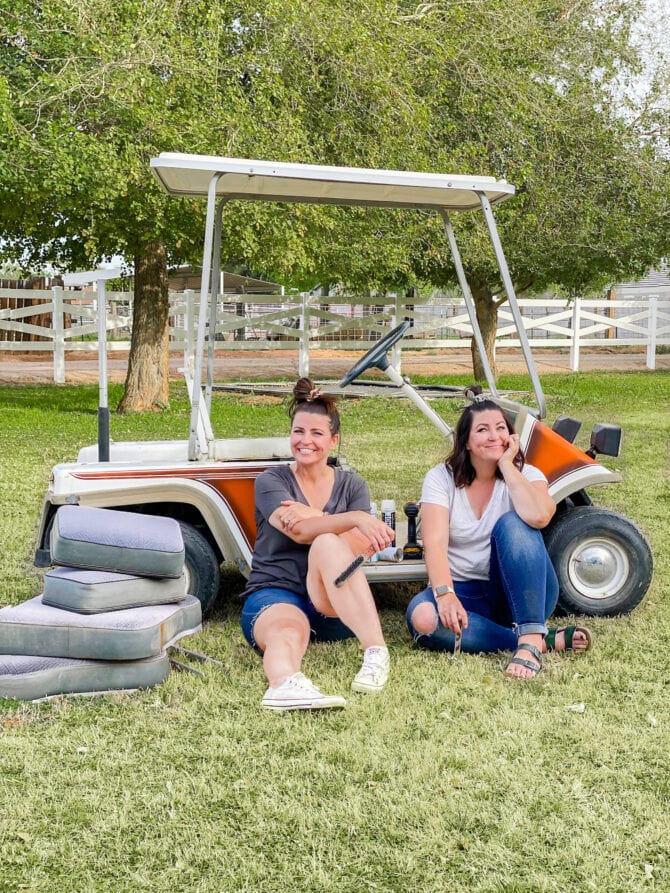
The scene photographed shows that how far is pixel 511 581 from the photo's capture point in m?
3.84

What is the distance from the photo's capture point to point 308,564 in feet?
12.5

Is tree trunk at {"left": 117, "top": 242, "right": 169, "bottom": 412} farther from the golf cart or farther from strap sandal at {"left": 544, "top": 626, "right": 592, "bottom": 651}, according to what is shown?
strap sandal at {"left": 544, "top": 626, "right": 592, "bottom": 651}

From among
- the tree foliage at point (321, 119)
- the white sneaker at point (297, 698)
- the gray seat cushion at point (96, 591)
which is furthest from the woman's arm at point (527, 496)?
the tree foliage at point (321, 119)

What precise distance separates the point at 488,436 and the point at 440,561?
51 centimetres

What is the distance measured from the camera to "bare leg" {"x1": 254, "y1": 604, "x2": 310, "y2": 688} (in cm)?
350

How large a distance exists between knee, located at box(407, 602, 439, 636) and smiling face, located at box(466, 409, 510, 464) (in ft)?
1.99

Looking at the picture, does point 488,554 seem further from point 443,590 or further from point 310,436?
point 310,436

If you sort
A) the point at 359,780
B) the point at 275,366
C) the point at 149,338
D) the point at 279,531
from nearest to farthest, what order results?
1. the point at 359,780
2. the point at 279,531
3. the point at 149,338
4. the point at 275,366

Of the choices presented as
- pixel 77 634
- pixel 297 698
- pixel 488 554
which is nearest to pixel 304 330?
pixel 488 554

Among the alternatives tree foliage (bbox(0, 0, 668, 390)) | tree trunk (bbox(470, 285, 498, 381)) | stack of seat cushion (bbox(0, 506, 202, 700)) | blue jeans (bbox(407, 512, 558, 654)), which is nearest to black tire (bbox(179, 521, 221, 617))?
stack of seat cushion (bbox(0, 506, 202, 700))

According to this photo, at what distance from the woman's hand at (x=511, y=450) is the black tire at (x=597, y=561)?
503mm

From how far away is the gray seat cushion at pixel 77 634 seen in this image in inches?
137

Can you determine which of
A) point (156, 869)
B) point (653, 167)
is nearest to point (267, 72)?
point (653, 167)

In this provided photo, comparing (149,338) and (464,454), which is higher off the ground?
(149,338)
